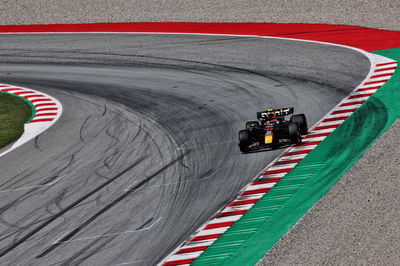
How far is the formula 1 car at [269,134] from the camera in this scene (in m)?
16.2

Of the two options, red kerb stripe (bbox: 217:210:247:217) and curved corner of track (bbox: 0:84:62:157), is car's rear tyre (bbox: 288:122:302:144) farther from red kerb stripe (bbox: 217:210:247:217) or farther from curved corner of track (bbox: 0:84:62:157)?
curved corner of track (bbox: 0:84:62:157)

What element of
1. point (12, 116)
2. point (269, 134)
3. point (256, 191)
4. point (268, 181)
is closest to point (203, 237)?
point (256, 191)

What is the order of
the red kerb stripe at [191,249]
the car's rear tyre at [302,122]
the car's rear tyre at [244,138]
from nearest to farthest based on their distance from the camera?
the red kerb stripe at [191,249]
the car's rear tyre at [244,138]
the car's rear tyre at [302,122]

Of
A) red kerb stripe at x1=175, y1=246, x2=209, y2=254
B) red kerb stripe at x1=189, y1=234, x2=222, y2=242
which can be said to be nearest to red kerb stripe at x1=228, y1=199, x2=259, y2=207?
red kerb stripe at x1=189, y1=234, x2=222, y2=242

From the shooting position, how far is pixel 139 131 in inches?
731

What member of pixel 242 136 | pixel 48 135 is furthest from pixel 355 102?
pixel 48 135

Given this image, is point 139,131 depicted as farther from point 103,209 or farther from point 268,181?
point 103,209

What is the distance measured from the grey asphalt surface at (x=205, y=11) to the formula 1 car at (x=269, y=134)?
1346 cm

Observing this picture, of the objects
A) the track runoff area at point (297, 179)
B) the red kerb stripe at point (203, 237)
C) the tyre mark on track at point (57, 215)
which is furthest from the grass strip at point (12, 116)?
the red kerb stripe at point (203, 237)

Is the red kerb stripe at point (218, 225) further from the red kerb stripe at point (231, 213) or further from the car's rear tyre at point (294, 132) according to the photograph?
the car's rear tyre at point (294, 132)

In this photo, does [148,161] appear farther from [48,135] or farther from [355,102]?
[355,102]

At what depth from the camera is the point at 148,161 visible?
1614 cm

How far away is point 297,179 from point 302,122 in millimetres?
2809

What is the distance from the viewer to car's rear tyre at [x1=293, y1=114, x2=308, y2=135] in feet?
55.6
